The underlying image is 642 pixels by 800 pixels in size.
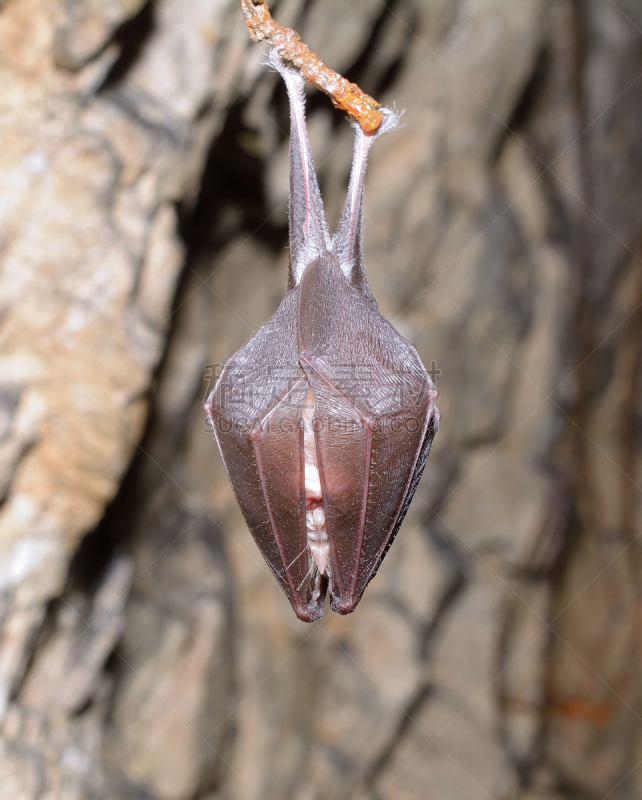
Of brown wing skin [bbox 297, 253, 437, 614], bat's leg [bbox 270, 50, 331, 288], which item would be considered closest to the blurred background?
bat's leg [bbox 270, 50, 331, 288]

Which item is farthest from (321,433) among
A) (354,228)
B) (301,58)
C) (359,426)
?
(301,58)

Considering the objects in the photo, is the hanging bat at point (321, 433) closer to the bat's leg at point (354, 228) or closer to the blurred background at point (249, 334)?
the bat's leg at point (354, 228)

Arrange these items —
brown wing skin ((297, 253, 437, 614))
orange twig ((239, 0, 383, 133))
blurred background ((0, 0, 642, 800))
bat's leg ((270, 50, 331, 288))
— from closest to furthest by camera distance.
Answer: orange twig ((239, 0, 383, 133)), brown wing skin ((297, 253, 437, 614)), bat's leg ((270, 50, 331, 288)), blurred background ((0, 0, 642, 800))

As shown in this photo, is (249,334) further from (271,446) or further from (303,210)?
(271,446)

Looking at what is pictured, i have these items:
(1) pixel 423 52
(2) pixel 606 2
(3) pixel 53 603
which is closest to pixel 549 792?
(3) pixel 53 603

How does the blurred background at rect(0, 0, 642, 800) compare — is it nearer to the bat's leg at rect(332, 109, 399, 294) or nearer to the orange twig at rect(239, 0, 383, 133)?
the bat's leg at rect(332, 109, 399, 294)

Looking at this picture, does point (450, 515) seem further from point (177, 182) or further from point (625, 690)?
point (177, 182)
